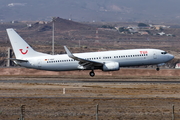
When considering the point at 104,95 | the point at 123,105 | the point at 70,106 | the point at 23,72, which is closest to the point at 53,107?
the point at 70,106

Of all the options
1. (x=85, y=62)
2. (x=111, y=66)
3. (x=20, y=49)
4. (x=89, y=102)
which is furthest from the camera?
(x=20, y=49)

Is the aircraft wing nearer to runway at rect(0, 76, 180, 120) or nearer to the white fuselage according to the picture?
the white fuselage

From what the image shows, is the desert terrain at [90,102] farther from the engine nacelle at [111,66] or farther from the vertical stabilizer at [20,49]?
the vertical stabilizer at [20,49]

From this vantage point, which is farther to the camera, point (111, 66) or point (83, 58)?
point (83, 58)

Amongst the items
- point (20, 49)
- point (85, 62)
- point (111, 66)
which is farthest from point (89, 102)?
point (20, 49)

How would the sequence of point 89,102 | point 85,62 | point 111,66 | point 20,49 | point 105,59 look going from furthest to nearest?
1. point 20,49
2. point 105,59
3. point 85,62
4. point 111,66
5. point 89,102

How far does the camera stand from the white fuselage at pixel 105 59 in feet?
203

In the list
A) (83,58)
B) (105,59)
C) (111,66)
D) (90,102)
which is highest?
(83,58)

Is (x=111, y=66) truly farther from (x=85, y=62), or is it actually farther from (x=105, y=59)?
(x=85, y=62)

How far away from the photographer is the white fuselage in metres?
61.9

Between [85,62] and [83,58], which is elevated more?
[83,58]


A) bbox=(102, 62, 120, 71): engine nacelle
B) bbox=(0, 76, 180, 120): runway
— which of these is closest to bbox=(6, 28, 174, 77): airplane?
bbox=(102, 62, 120, 71): engine nacelle

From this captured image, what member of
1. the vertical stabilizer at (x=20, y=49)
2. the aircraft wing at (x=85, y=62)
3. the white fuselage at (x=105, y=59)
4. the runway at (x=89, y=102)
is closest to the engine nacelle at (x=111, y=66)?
the aircraft wing at (x=85, y=62)

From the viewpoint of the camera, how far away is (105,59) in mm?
62344
